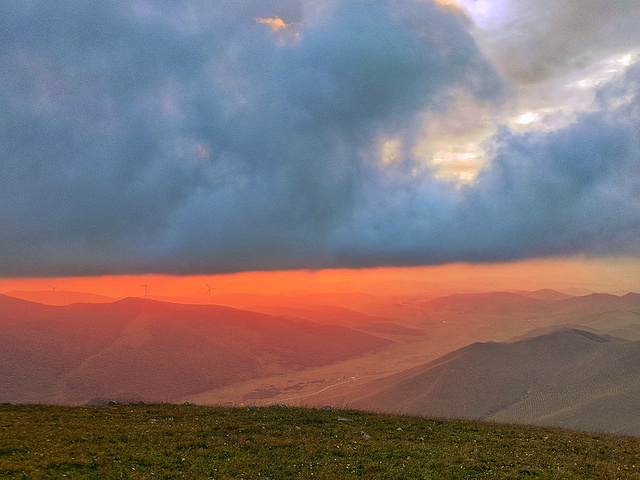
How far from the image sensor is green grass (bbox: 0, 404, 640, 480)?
20.0 metres

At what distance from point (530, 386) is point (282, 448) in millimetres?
163220

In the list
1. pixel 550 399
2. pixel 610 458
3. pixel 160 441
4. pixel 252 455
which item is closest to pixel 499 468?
pixel 610 458

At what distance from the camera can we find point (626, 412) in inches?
Result: 4092

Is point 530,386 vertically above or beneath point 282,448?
beneath

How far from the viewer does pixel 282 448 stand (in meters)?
23.8

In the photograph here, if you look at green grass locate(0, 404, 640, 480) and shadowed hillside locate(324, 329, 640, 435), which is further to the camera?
shadowed hillside locate(324, 329, 640, 435)

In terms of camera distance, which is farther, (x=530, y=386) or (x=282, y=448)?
(x=530, y=386)

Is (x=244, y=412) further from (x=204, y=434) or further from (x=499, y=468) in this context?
(x=499, y=468)

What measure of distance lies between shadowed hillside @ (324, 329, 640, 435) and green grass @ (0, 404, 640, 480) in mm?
96654

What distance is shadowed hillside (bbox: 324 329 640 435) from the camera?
4313 inches

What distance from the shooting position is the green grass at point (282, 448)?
20.0m

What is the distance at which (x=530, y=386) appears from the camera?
151375mm

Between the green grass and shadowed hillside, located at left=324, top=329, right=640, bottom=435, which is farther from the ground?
the green grass

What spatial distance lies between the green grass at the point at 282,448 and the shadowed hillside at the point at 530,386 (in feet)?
317
